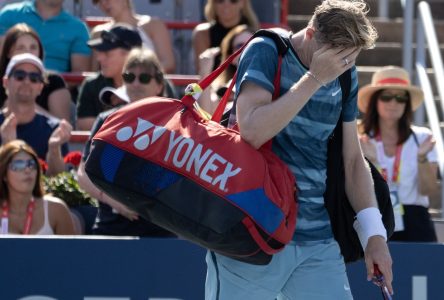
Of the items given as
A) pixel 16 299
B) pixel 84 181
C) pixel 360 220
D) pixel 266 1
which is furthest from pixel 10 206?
pixel 266 1

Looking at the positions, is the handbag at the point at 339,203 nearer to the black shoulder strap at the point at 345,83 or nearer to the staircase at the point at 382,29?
the black shoulder strap at the point at 345,83

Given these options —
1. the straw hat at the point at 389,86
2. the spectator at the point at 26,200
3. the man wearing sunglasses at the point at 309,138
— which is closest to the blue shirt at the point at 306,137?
the man wearing sunglasses at the point at 309,138

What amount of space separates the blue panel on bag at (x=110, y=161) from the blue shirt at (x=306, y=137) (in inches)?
18.0

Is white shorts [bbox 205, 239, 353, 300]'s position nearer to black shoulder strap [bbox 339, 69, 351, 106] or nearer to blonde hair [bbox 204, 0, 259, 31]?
black shoulder strap [bbox 339, 69, 351, 106]

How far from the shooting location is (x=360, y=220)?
13.3 ft

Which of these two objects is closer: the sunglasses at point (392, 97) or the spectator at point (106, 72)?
the sunglasses at point (392, 97)

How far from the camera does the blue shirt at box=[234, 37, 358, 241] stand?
149 inches

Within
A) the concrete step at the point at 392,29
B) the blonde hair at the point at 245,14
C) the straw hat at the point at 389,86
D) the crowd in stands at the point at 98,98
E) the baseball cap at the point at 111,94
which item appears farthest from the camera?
the concrete step at the point at 392,29

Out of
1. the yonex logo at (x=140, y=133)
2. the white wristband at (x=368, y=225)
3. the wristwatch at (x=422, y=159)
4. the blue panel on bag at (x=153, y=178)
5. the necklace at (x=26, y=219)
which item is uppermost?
the yonex logo at (x=140, y=133)

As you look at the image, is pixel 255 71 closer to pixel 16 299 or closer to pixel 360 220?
pixel 360 220

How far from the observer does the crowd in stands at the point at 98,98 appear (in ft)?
21.0

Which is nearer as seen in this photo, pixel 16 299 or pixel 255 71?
pixel 255 71

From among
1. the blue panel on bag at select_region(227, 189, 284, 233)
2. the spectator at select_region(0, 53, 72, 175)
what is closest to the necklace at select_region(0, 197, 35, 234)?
the spectator at select_region(0, 53, 72, 175)

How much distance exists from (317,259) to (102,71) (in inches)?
164
